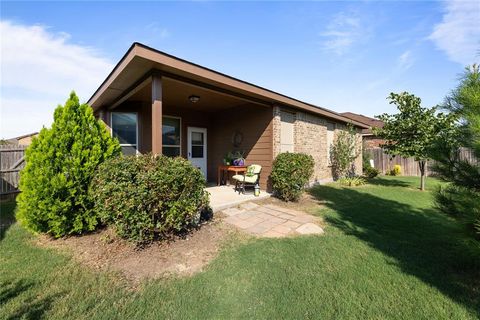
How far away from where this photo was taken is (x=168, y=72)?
443cm

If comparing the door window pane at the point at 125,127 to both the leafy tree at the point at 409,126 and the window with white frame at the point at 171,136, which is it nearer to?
the window with white frame at the point at 171,136

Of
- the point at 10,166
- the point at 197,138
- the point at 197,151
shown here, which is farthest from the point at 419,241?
the point at 10,166

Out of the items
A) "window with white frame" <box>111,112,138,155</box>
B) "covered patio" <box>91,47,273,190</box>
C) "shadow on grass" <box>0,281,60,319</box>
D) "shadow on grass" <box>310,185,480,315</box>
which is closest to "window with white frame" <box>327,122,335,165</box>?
"shadow on grass" <box>310,185,480,315</box>

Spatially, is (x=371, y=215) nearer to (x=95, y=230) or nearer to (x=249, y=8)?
(x=95, y=230)

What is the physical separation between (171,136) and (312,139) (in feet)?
17.2

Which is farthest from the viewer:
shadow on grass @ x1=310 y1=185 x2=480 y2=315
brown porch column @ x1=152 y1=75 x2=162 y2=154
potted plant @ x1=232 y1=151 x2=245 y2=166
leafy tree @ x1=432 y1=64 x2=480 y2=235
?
potted plant @ x1=232 y1=151 x2=245 y2=166

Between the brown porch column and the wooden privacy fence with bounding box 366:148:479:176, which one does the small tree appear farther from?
the brown porch column

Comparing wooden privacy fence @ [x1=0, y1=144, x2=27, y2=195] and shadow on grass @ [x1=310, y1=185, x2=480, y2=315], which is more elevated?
wooden privacy fence @ [x1=0, y1=144, x2=27, y2=195]

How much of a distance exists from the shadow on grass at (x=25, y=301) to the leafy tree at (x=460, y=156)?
4.20 m

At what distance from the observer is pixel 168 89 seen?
5773 mm

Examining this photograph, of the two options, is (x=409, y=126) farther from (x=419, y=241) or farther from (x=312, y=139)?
(x=419, y=241)

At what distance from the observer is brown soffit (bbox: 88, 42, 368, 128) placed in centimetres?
376

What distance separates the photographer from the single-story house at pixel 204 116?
444 centimetres

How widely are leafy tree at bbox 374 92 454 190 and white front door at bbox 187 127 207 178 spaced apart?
7.57m
